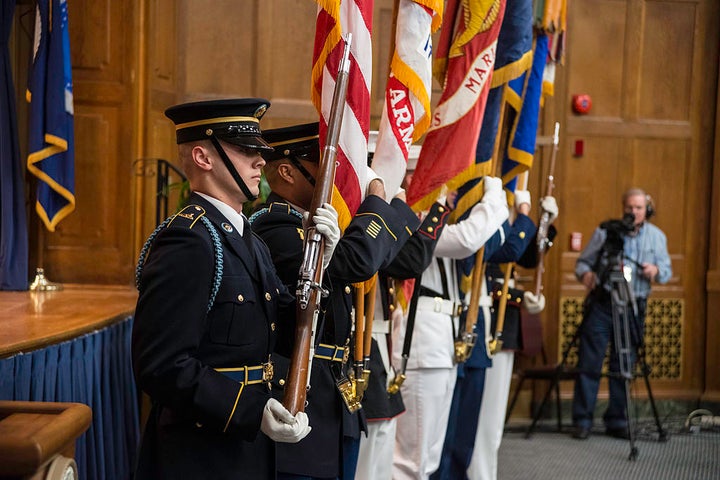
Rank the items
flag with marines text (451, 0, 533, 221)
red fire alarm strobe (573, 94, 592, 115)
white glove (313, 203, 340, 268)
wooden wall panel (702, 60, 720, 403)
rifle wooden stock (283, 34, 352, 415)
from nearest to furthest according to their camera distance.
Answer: rifle wooden stock (283, 34, 352, 415) < white glove (313, 203, 340, 268) < flag with marines text (451, 0, 533, 221) < red fire alarm strobe (573, 94, 592, 115) < wooden wall panel (702, 60, 720, 403)

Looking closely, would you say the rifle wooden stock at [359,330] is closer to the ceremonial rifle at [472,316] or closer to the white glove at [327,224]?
the white glove at [327,224]

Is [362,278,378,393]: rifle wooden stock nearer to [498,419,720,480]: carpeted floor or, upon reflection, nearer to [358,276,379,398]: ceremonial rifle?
[358,276,379,398]: ceremonial rifle

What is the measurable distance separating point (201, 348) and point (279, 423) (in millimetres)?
208

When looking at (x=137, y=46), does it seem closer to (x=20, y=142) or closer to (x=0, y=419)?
(x=20, y=142)

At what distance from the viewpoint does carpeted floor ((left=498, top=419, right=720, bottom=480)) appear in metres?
5.42

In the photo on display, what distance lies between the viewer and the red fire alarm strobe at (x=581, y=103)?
712 centimetres

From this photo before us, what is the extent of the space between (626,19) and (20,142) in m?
4.20

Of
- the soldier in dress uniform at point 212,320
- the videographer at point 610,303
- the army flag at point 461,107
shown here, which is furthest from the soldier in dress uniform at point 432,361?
the videographer at point 610,303

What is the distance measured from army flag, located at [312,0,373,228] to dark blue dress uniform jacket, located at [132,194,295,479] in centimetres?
64

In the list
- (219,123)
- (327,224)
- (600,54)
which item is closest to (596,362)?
(600,54)

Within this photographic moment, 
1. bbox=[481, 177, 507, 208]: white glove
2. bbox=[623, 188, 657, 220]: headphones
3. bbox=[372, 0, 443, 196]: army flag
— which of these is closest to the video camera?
bbox=[623, 188, 657, 220]: headphones

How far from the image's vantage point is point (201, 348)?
6.25ft

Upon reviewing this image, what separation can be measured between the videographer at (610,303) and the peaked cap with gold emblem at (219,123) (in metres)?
4.78

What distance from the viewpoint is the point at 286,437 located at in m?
1.86
